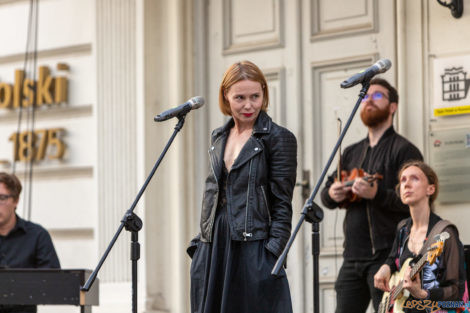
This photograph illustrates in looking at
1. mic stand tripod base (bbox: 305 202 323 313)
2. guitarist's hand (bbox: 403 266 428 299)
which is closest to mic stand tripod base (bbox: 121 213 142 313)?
mic stand tripod base (bbox: 305 202 323 313)

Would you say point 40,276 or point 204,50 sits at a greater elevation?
point 204,50

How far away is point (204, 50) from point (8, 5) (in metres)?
2.36

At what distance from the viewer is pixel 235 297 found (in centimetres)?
504

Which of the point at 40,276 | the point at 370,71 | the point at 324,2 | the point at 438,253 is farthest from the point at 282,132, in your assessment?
the point at 324,2

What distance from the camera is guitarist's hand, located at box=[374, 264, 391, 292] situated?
20.6 ft

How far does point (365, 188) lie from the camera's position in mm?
6656

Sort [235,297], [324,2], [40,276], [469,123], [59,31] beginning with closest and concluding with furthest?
[235,297], [40,276], [469,123], [324,2], [59,31]

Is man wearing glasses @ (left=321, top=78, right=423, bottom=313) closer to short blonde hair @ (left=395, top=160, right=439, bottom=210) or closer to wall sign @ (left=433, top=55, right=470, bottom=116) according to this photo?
short blonde hair @ (left=395, top=160, right=439, bottom=210)

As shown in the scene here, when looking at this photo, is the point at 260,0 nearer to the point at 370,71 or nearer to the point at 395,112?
the point at 395,112

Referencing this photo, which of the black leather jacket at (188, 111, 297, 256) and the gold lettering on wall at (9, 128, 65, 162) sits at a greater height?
the gold lettering on wall at (9, 128, 65, 162)

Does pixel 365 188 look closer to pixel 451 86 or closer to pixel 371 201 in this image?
pixel 371 201

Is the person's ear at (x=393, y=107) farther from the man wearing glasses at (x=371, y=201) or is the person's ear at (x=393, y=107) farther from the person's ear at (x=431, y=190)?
the person's ear at (x=431, y=190)

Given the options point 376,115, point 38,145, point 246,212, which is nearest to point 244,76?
point 246,212

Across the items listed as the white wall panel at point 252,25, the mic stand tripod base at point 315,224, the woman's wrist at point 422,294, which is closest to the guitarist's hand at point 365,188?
the woman's wrist at point 422,294
